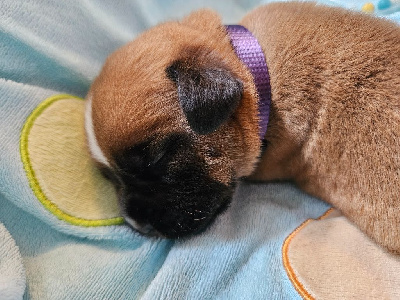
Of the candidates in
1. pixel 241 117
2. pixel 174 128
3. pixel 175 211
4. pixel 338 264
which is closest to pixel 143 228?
pixel 175 211

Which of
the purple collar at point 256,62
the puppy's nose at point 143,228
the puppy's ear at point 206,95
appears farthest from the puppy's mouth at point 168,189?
the purple collar at point 256,62

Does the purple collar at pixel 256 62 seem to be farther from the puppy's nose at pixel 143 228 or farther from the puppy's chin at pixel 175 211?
the puppy's nose at pixel 143 228

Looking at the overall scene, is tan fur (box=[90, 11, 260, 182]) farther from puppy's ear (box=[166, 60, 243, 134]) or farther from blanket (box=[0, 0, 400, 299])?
blanket (box=[0, 0, 400, 299])

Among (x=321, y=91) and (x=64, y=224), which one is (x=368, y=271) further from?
(x=64, y=224)

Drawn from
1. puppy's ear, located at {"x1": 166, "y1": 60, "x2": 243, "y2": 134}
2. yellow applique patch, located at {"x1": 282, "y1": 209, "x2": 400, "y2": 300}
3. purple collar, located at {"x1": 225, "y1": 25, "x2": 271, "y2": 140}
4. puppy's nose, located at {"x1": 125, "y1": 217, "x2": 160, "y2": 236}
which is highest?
puppy's ear, located at {"x1": 166, "y1": 60, "x2": 243, "y2": 134}

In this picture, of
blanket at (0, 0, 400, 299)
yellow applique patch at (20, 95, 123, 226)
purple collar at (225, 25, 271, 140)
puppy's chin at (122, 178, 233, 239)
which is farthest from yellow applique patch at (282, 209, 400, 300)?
yellow applique patch at (20, 95, 123, 226)

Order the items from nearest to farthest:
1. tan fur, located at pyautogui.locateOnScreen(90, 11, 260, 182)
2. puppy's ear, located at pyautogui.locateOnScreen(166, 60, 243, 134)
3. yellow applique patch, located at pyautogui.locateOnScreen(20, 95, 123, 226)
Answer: puppy's ear, located at pyautogui.locateOnScreen(166, 60, 243, 134), tan fur, located at pyautogui.locateOnScreen(90, 11, 260, 182), yellow applique patch, located at pyautogui.locateOnScreen(20, 95, 123, 226)

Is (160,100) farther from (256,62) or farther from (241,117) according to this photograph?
(256,62)
